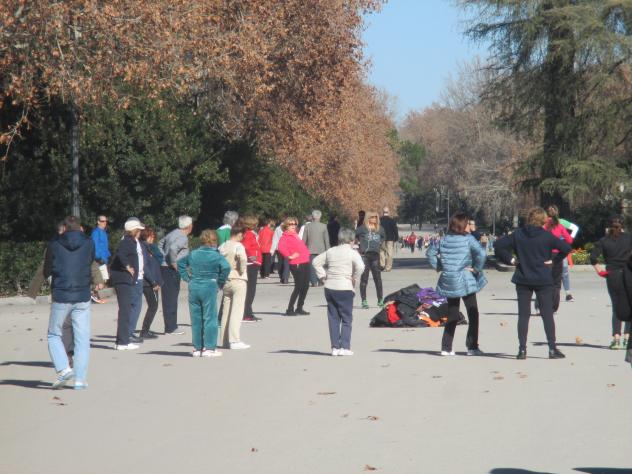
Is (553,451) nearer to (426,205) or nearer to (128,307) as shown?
(128,307)

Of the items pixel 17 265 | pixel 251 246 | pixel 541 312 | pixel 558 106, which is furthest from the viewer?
pixel 558 106

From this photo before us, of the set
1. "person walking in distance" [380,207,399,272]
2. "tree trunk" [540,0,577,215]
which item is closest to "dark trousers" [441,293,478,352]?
"person walking in distance" [380,207,399,272]

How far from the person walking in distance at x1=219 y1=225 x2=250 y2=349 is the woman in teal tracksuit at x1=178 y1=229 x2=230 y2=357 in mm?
637

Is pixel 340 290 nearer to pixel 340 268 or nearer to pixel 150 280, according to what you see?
pixel 340 268

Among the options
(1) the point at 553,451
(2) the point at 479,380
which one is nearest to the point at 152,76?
(2) the point at 479,380

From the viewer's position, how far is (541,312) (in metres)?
13.2

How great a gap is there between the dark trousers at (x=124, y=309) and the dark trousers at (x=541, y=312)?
4.84 meters

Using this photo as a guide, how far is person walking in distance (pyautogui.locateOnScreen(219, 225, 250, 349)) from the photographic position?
14773mm

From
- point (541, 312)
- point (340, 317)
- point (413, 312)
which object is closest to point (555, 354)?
point (541, 312)

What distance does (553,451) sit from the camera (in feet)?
25.5

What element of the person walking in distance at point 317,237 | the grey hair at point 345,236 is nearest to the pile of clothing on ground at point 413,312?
the grey hair at point 345,236

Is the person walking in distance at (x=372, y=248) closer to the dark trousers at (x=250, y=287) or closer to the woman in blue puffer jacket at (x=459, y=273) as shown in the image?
the dark trousers at (x=250, y=287)

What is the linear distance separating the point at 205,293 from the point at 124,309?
129 cm

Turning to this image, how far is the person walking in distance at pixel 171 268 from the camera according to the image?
16797 mm
